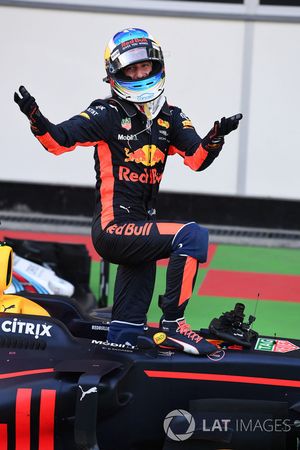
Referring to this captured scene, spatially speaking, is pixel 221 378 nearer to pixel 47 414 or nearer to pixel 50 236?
pixel 47 414

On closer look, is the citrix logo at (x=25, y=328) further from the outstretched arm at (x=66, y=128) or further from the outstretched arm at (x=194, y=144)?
the outstretched arm at (x=194, y=144)

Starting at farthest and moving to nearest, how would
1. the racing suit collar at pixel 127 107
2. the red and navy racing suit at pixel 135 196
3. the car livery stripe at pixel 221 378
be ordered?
1. the racing suit collar at pixel 127 107
2. the red and navy racing suit at pixel 135 196
3. the car livery stripe at pixel 221 378

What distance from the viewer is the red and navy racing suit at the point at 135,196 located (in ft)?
13.7

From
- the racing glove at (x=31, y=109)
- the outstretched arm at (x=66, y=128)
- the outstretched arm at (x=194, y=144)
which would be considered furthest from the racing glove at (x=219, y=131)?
the racing glove at (x=31, y=109)

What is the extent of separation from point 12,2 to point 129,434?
237 inches

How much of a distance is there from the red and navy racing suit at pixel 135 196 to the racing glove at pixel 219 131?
6cm

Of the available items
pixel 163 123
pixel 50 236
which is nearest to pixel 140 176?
pixel 163 123

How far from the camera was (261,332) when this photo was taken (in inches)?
251

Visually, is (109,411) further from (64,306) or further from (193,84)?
(193,84)

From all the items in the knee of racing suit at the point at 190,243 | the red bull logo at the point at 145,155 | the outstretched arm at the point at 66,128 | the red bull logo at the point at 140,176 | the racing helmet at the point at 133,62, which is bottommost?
the knee of racing suit at the point at 190,243

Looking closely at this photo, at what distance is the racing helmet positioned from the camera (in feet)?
14.3

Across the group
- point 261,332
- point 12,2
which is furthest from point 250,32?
point 261,332

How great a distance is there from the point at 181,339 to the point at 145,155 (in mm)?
891

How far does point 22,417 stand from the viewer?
399 centimetres
